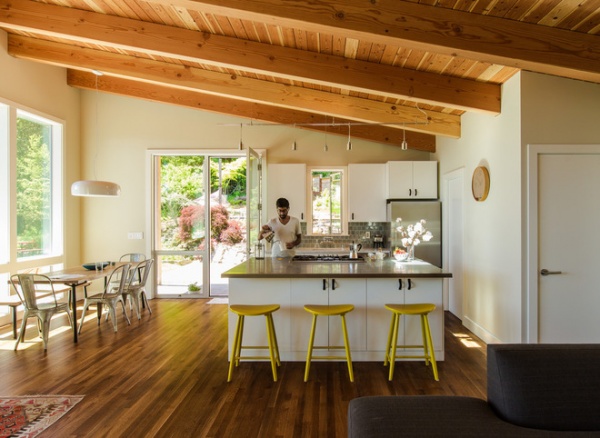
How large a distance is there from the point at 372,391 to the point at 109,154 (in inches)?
233

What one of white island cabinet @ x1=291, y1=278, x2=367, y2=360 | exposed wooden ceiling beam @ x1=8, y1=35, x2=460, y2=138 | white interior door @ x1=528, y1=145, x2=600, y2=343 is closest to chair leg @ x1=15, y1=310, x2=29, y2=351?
white island cabinet @ x1=291, y1=278, x2=367, y2=360

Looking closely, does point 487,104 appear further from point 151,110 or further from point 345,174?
point 151,110

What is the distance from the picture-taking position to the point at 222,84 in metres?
4.95

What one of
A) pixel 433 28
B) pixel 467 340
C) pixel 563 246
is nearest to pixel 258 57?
pixel 433 28

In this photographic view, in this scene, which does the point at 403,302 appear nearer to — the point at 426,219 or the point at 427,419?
the point at 427,419

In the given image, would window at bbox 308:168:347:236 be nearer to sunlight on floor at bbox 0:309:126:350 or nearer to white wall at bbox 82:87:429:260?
white wall at bbox 82:87:429:260

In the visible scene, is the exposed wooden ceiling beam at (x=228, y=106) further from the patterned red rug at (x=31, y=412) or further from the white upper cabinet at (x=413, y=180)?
the patterned red rug at (x=31, y=412)

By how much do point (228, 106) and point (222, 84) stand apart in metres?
1.25

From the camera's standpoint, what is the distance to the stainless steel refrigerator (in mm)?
5723

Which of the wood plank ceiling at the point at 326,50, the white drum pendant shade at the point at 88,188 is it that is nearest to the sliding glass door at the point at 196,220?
the wood plank ceiling at the point at 326,50

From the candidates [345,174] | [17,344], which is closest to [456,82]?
[345,174]

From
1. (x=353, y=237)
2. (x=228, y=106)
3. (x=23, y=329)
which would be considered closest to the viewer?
(x=23, y=329)

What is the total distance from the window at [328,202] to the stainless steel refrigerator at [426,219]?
3.19ft

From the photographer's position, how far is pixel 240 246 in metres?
6.73
